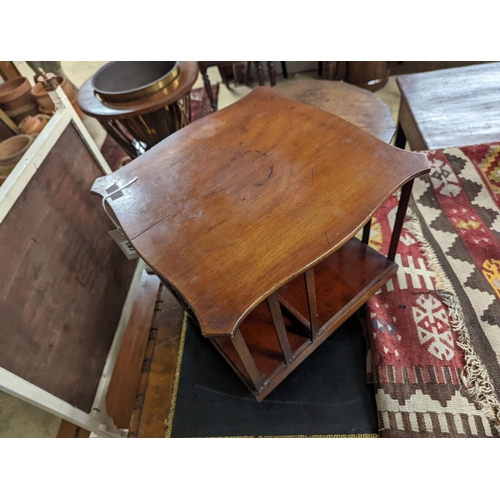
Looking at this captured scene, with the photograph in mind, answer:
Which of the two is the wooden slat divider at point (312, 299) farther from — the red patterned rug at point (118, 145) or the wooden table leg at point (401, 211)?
the red patterned rug at point (118, 145)

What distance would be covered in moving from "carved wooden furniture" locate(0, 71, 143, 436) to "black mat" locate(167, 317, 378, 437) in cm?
31

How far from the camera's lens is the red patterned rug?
6.97ft

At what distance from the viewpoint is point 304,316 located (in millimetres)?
917

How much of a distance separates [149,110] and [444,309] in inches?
46.4

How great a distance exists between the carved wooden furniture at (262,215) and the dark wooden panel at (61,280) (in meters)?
0.33

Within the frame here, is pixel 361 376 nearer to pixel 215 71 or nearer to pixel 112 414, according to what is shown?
pixel 112 414

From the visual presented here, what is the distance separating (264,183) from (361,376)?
0.61m

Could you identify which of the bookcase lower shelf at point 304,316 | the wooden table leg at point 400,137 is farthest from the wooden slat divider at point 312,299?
the wooden table leg at point 400,137

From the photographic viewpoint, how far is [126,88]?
1545mm

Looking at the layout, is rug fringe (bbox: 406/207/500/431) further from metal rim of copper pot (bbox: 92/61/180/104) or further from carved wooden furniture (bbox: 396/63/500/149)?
metal rim of copper pot (bbox: 92/61/180/104)

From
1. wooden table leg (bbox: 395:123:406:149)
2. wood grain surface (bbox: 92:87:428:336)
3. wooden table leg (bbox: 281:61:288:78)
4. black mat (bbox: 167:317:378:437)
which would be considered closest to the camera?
wood grain surface (bbox: 92:87:428:336)

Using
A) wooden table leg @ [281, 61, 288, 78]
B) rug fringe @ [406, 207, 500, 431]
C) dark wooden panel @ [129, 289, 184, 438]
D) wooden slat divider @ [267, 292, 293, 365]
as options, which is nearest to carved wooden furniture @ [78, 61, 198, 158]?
dark wooden panel @ [129, 289, 184, 438]

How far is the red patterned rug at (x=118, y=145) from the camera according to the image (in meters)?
2.12

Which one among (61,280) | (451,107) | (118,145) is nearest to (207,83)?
(118,145)
